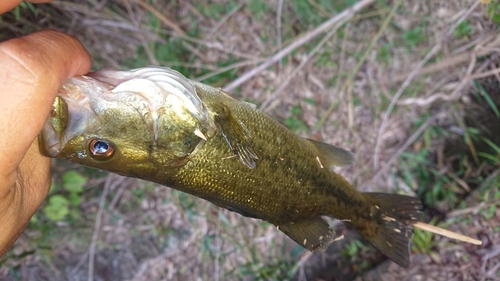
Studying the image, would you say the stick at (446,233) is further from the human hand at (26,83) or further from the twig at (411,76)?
the human hand at (26,83)

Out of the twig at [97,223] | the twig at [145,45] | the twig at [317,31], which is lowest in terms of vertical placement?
the twig at [97,223]

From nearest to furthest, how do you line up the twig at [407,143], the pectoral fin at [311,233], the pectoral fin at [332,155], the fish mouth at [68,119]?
the fish mouth at [68,119], the pectoral fin at [311,233], the pectoral fin at [332,155], the twig at [407,143]

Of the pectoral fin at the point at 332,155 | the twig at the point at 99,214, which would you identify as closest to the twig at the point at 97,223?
the twig at the point at 99,214

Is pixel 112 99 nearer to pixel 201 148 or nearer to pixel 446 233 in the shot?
pixel 201 148

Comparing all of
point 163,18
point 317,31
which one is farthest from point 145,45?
point 317,31

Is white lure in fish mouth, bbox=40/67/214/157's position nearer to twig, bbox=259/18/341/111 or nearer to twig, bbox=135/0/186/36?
twig, bbox=259/18/341/111

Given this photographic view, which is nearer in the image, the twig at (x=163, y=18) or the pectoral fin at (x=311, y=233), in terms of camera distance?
the pectoral fin at (x=311, y=233)

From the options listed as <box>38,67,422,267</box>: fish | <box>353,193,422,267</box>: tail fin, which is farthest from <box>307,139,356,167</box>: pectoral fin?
<box>353,193,422,267</box>: tail fin
